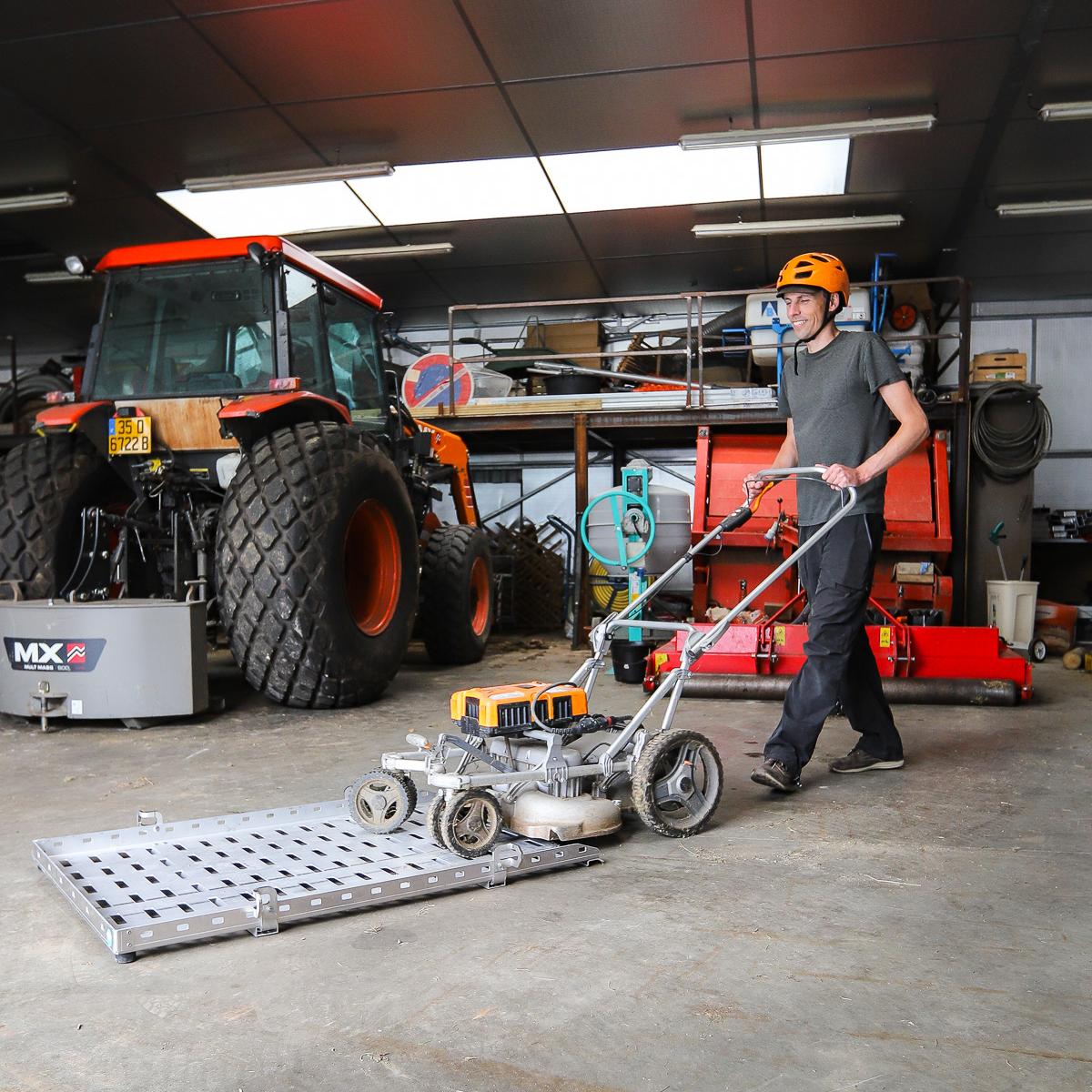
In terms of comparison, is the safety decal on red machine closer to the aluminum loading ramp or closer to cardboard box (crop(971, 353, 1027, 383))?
the aluminum loading ramp

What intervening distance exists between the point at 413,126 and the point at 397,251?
2.25 meters

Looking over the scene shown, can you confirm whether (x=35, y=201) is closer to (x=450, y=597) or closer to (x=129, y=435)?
(x=129, y=435)

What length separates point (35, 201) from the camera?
8.52 meters

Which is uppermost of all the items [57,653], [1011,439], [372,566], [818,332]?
[1011,439]

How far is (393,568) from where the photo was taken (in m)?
5.13

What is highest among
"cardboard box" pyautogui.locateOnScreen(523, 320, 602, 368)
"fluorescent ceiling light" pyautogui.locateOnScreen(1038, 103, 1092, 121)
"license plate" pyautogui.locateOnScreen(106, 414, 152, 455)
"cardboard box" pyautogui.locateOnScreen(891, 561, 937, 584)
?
"fluorescent ceiling light" pyautogui.locateOnScreen(1038, 103, 1092, 121)

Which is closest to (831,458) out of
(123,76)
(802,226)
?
(123,76)

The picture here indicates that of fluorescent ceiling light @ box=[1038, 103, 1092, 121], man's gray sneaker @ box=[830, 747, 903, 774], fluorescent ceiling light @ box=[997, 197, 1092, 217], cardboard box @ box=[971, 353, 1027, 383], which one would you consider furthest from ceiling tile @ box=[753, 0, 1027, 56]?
man's gray sneaker @ box=[830, 747, 903, 774]

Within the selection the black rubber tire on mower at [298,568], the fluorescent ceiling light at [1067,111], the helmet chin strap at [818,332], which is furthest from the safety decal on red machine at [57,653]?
the fluorescent ceiling light at [1067,111]

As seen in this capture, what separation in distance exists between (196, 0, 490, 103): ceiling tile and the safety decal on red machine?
3976mm

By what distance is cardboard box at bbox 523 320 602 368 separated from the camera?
38.3ft

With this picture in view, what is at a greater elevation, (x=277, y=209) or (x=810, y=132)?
(x=277, y=209)

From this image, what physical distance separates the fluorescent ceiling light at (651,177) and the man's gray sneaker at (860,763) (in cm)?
557

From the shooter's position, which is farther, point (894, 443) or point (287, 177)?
point (287, 177)
